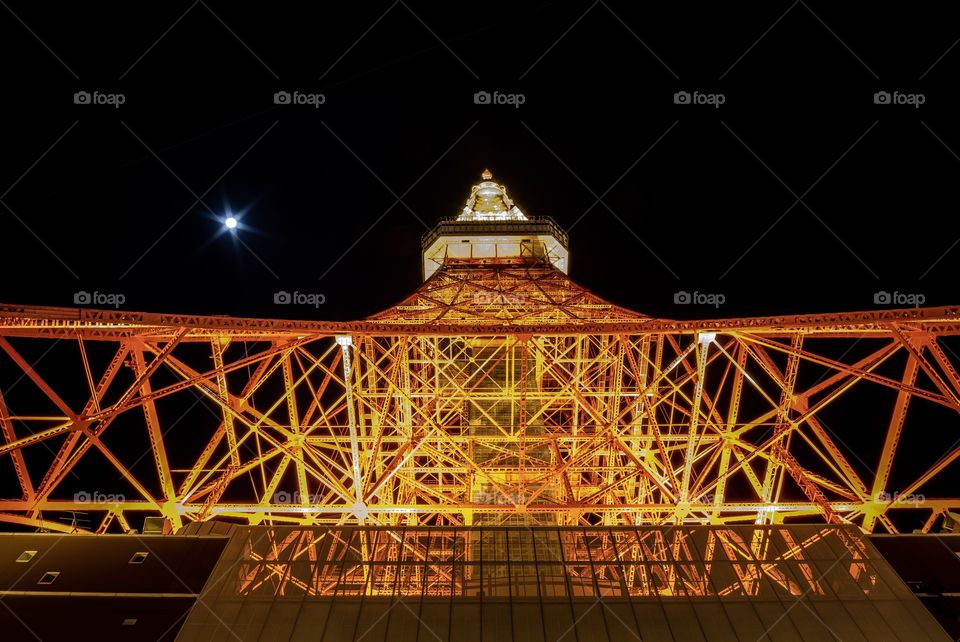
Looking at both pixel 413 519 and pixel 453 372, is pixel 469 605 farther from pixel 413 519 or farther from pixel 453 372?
pixel 453 372

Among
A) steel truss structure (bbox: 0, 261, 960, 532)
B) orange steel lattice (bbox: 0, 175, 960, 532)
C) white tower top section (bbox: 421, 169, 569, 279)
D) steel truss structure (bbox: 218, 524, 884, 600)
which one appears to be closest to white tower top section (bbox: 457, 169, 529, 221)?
orange steel lattice (bbox: 0, 175, 960, 532)

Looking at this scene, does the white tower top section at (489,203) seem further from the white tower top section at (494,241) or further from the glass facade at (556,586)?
the glass facade at (556,586)

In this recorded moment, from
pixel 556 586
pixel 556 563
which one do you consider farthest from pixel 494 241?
pixel 556 586

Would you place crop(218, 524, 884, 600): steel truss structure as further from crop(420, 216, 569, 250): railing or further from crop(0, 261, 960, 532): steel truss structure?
crop(420, 216, 569, 250): railing

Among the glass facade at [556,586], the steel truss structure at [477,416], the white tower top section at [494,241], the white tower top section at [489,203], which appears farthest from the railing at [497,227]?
the glass facade at [556,586]

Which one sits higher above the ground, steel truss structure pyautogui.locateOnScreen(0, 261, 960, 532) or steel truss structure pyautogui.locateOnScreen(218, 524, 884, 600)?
steel truss structure pyautogui.locateOnScreen(0, 261, 960, 532)

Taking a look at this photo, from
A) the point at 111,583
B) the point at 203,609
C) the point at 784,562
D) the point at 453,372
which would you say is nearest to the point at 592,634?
the point at 784,562
